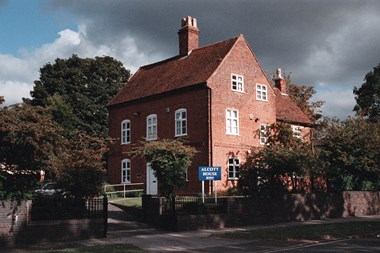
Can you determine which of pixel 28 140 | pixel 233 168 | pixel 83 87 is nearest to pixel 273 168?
pixel 233 168

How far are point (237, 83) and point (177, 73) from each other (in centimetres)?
485

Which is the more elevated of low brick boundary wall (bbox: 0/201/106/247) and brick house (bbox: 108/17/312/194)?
brick house (bbox: 108/17/312/194)

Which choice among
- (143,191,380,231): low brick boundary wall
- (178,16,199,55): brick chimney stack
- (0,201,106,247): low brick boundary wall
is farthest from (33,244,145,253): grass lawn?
(178,16,199,55): brick chimney stack

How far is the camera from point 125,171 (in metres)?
38.3

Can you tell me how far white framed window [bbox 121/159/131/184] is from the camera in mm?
37906

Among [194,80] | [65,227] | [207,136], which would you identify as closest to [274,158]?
[207,136]

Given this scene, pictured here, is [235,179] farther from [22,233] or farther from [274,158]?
[22,233]

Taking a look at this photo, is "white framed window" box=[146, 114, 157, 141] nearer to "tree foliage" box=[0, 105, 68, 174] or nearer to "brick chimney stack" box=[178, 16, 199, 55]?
"brick chimney stack" box=[178, 16, 199, 55]

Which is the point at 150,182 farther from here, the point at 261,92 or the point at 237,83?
the point at 261,92

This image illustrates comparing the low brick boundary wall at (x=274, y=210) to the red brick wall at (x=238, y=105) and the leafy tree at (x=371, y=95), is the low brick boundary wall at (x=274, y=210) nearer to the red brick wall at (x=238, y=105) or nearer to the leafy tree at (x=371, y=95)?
the red brick wall at (x=238, y=105)

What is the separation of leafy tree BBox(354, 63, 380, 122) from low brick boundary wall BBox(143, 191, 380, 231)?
30.7 m

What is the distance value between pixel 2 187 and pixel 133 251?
565cm

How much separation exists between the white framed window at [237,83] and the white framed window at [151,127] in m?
6.42

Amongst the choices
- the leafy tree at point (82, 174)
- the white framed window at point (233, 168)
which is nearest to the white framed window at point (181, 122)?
the white framed window at point (233, 168)
